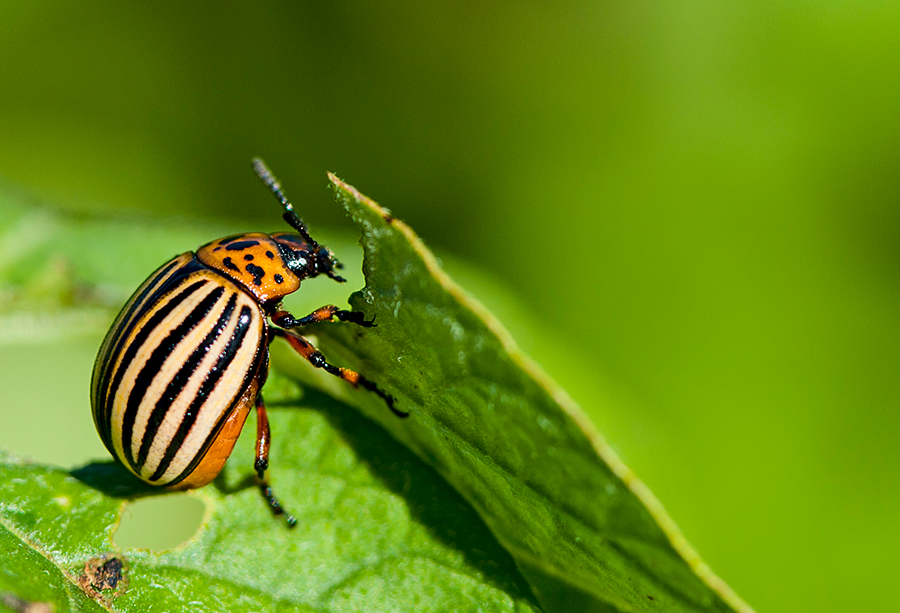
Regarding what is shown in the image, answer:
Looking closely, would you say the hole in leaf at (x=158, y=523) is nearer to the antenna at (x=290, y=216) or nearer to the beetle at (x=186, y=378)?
the beetle at (x=186, y=378)

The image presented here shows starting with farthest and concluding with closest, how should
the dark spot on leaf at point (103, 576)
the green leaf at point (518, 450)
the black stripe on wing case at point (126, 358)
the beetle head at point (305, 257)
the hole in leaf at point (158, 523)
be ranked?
the beetle head at point (305, 257)
the black stripe on wing case at point (126, 358)
the hole in leaf at point (158, 523)
the dark spot on leaf at point (103, 576)
the green leaf at point (518, 450)

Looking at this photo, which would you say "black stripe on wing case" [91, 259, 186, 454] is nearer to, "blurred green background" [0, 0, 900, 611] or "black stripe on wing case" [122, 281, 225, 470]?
"black stripe on wing case" [122, 281, 225, 470]

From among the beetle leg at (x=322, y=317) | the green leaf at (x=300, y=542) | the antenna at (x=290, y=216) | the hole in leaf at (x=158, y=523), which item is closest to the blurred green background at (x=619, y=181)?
the hole in leaf at (x=158, y=523)

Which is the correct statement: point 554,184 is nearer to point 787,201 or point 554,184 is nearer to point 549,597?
point 787,201

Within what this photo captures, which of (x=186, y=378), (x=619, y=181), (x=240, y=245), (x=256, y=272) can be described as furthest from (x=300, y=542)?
(x=619, y=181)

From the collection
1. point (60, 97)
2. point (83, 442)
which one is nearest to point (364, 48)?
point (60, 97)

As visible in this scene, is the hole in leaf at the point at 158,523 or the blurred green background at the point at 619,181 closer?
the hole in leaf at the point at 158,523

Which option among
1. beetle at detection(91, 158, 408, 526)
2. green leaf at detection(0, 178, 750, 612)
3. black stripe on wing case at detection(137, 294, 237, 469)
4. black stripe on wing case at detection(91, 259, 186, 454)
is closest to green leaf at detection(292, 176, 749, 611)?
green leaf at detection(0, 178, 750, 612)
